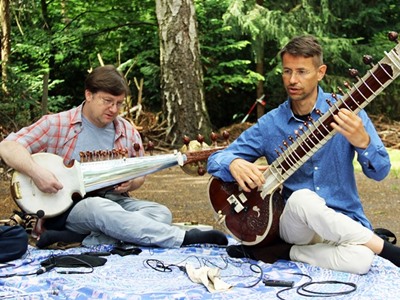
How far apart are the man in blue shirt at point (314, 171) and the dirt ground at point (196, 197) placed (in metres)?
1.75

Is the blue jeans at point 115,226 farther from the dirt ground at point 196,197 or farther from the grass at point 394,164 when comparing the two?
the grass at point 394,164

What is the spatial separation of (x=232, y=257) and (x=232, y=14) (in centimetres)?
976

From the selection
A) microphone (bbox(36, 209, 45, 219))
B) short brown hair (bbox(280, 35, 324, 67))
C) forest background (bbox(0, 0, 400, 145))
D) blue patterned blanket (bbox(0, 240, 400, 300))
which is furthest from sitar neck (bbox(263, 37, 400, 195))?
forest background (bbox(0, 0, 400, 145))

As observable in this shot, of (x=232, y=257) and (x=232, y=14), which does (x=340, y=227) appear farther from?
(x=232, y=14)

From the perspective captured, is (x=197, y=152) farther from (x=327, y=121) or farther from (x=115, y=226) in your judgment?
(x=327, y=121)

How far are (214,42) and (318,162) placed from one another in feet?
34.3

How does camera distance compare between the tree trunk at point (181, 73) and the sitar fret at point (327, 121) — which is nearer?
the sitar fret at point (327, 121)

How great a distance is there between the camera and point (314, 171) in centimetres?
351


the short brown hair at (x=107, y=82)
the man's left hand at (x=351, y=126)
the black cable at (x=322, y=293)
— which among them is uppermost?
the short brown hair at (x=107, y=82)

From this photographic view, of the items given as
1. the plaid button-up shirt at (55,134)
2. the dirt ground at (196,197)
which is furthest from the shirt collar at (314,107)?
the dirt ground at (196,197)

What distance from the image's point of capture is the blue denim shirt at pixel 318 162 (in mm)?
3478

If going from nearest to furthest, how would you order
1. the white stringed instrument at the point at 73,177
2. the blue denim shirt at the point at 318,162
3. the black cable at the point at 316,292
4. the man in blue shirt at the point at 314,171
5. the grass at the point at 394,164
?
1. the black cable at the point at 316,292
2. the man in blue shirt at the point at 314,171
3. the blue denim shirt at the point at 318,162
4. the white stringed instrument at the point at 73,177
5. the grass at the point at 394,164

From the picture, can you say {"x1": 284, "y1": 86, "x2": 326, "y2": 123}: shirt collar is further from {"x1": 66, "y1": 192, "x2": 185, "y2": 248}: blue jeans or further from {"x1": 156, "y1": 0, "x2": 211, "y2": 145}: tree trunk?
Result: {"x1": 156, "y1": 0, "x2": 211, "y2": 145}: tree trunk

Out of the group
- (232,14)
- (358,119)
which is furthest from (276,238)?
(232,14)
